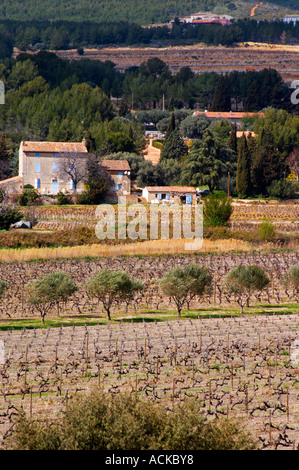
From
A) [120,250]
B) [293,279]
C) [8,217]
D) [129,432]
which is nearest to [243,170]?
[8,217]

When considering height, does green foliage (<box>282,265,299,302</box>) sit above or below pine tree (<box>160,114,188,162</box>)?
above

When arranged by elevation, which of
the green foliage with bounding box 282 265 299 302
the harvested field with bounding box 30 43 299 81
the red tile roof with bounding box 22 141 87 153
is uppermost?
the green foliage with bounding box 282 265 299 302

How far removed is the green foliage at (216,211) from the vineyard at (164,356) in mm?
16706

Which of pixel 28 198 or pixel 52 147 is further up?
pixel 52 147

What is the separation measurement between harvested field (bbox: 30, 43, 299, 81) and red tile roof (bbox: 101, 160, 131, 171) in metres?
104

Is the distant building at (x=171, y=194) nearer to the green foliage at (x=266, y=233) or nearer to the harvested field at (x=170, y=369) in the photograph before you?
the green foliage at (x=266, y=233)

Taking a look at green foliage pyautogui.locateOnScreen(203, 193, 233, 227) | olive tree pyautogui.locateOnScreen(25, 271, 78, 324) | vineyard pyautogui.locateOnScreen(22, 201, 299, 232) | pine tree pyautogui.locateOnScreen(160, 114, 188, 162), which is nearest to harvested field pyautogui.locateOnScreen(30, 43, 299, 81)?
pine tree pyautogui.locateOnScreen(160, 114, 188, 162)

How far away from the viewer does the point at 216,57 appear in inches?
7087

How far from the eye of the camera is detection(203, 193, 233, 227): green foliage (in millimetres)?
46969

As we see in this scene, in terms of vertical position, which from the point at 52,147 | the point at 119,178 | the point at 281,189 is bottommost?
the point at 281,189

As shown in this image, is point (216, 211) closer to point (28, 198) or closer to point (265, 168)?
point (28, 198)

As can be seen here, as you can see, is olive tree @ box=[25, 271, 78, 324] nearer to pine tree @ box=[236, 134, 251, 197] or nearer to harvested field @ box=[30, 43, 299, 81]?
pine tree @ box=[236, 134, 251, 197]

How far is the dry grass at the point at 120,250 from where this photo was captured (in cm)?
3714

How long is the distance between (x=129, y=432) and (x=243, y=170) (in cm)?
5188
